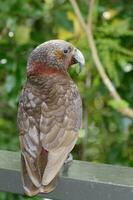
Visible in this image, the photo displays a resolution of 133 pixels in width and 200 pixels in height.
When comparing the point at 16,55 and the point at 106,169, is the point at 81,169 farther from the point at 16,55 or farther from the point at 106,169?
the point at 16,55

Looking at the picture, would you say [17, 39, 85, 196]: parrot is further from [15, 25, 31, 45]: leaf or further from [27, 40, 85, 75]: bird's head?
[15, 25, 31, 45]: leaf

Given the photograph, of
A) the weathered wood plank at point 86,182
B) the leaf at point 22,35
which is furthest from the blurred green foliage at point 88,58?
the weathered wood plank at point 86,182

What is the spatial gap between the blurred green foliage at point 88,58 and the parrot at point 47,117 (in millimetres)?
746

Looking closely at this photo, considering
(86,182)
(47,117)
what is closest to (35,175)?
(86,182)

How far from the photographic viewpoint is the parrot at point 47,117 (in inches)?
70.4

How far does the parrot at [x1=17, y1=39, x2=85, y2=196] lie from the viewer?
1787 millimetres

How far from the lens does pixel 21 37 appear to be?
10.8 ft

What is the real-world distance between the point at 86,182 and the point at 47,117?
357 millimetres

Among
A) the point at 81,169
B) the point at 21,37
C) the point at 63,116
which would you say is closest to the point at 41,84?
the point at 63,116

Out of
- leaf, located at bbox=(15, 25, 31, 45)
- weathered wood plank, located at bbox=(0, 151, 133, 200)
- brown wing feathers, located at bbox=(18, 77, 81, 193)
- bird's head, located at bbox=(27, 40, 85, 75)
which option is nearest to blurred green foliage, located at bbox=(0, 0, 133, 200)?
leaf, located at bbox=(15, 25, 31, 45)

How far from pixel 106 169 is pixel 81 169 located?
7cm

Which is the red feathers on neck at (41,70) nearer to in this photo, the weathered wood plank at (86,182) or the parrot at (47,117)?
the parrot at (47,117)

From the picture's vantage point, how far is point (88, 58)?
121 inches

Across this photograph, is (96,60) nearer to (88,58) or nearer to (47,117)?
(88,58)
